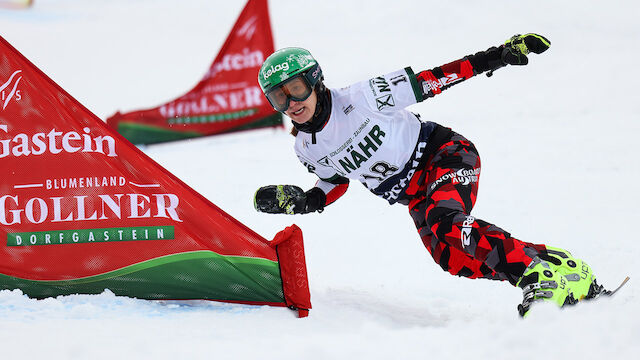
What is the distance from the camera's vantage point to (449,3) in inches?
857

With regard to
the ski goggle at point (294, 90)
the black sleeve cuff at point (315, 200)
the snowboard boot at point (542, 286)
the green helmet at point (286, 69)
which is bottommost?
the snowboard boot at point (542, 286)

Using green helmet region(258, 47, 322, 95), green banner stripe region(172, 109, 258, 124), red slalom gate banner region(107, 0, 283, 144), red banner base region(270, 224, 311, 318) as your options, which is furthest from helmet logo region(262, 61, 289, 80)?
green banner stripe region(172, 109, 258, 124)

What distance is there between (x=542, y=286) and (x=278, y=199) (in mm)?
1557

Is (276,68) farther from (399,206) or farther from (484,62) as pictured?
(399,206)

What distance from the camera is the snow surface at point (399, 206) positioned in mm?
2795

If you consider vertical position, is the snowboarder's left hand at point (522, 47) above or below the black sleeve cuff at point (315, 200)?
above

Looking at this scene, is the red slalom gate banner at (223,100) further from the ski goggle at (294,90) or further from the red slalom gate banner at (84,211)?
the red slalom gate banner at (84,211)

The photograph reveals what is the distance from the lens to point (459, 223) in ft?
12.1

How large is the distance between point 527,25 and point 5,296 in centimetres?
1748

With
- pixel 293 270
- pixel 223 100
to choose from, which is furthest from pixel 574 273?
pixel 223 100

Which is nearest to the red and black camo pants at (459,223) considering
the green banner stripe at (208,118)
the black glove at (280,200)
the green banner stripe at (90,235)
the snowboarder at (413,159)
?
the snowboarder at (413,159)

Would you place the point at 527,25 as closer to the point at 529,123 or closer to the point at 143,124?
the point at 529,123

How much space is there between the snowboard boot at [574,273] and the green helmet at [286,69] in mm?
1496

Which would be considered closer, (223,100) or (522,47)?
(522,47)
